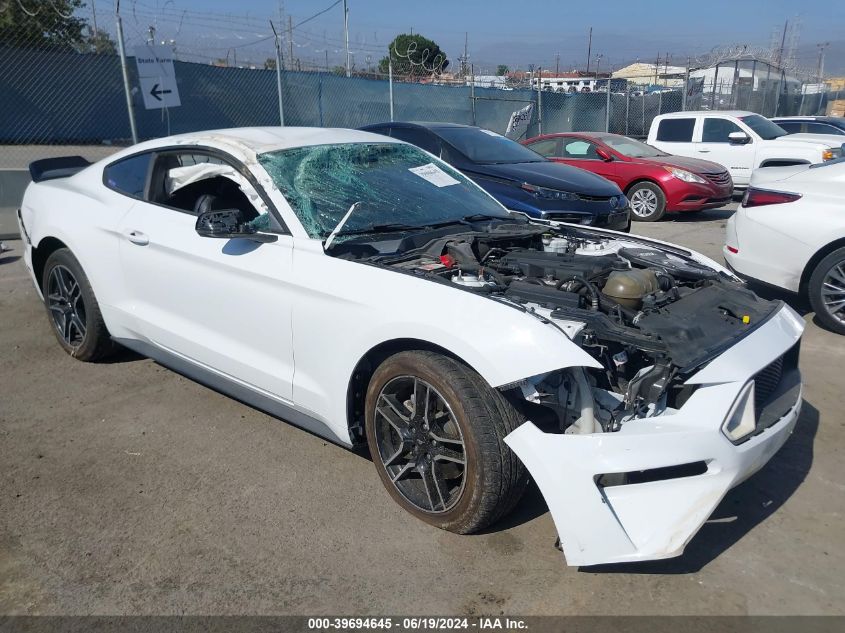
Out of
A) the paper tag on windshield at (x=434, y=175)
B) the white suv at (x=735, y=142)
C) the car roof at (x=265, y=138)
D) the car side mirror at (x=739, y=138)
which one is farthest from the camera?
the car side mirror at (x=739, y=138)

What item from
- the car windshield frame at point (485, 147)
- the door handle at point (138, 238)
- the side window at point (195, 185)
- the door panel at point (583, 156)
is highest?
the side window at point (195, 185)

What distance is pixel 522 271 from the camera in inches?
136

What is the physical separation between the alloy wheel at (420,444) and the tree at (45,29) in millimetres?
13650

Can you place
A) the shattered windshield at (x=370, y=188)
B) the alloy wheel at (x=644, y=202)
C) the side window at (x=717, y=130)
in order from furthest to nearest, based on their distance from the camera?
the side window at (x=717, y=130) → the alloy wheel at (x=644, y=202) → the shattered windshield at (x=370, y=188)

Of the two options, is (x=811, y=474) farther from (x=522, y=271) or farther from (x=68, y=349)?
(x=68, y=349)

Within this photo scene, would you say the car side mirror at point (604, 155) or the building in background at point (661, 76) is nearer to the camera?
the car side mirror at point (604, 155)

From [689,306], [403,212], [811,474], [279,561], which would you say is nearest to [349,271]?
[403,212]

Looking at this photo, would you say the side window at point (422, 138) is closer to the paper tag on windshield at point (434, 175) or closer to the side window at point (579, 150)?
the side window at point (579, 150)

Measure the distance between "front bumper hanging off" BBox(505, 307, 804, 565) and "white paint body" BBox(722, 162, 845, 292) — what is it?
355cm

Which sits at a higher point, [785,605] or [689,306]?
[689,306]

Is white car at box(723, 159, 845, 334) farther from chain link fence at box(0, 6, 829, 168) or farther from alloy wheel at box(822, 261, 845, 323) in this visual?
chain link fence at box(0, 6, 829, 168)

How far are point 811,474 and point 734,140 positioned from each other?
10.7 meters

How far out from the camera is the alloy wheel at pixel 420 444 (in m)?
2.99

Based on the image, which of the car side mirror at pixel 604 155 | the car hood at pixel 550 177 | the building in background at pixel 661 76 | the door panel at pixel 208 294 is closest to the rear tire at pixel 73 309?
the door panel at pixel 208 294
